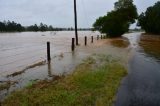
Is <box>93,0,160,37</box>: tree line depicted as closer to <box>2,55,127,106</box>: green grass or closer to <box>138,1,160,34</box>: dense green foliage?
<box>138,1,160,34</box>: dense green foliage

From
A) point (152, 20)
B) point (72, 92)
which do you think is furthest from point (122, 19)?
point (72, 92)

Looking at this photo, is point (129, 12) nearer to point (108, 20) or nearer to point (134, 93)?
point (108, 20)

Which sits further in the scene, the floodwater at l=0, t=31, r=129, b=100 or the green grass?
the floodwater at l=0, t=31, r=129, b=100

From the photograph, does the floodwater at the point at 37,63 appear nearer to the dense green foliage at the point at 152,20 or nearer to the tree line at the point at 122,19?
the tree line at the point at 122,19

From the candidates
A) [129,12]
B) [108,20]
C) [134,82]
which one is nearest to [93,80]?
[134,82]

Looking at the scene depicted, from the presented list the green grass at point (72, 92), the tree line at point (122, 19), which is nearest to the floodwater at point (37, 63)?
the green grass at point (72, 92)

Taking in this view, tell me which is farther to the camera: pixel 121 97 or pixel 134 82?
pixel 134 82

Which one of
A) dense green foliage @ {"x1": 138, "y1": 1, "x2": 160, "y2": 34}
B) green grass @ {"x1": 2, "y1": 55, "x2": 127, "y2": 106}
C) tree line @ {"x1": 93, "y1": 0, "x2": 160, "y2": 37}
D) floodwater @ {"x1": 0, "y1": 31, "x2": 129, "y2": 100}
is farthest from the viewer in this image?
dense green foliage @ {"x1": 138, "y1": 1, "x2": 160, "y2": 34}

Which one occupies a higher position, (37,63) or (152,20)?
(152,20)

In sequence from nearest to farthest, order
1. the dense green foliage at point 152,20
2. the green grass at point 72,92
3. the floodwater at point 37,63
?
the green grass at point 72,92 < the floodwater at point 37,63 < the dense green foliage at point 152,20

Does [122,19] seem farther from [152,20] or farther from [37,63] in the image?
[37,63]

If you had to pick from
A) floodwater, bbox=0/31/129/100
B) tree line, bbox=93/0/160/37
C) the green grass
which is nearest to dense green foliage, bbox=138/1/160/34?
tree line, bbox=93/0/160/37

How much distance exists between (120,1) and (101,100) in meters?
76.8

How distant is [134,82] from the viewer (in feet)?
34.0
